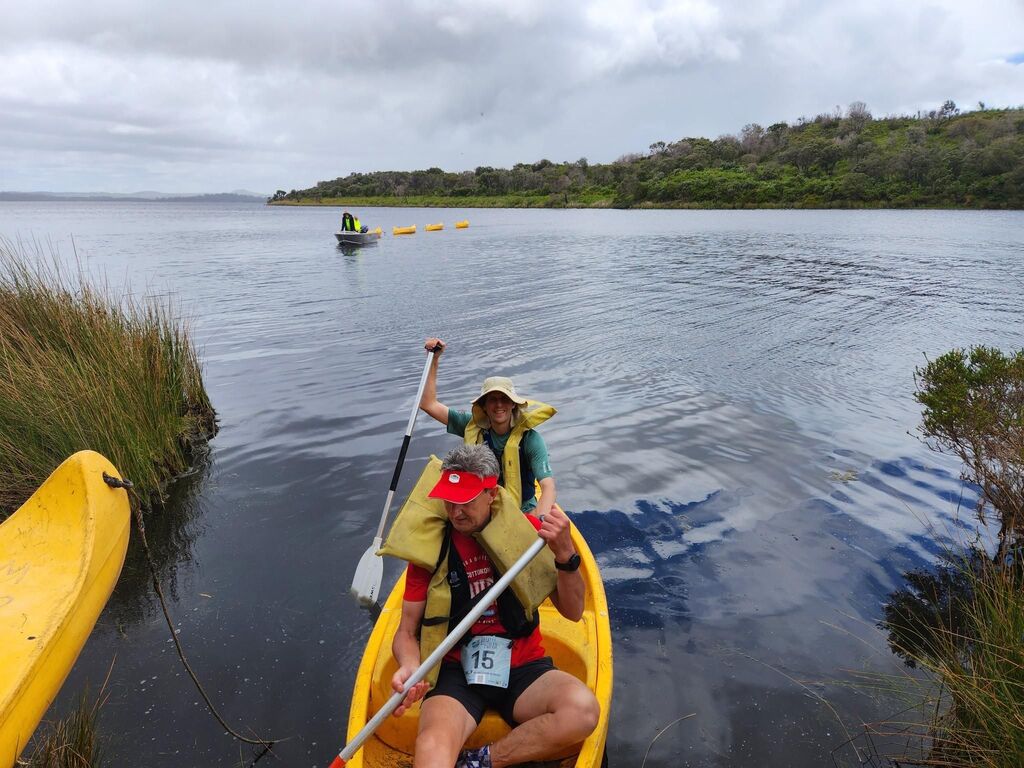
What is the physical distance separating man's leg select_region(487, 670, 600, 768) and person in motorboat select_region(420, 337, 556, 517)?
5.45 ft

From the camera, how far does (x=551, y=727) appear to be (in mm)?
3006

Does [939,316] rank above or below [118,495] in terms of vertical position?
below

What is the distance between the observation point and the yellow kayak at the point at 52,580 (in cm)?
286

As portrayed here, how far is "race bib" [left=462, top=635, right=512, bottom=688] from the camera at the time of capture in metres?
3.20

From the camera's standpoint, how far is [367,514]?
6723 mm

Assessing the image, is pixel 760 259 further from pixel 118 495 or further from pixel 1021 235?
pixel 118 495

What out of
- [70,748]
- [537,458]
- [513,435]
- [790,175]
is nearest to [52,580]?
[70,748]

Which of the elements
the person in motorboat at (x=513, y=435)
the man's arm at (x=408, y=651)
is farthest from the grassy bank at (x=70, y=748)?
the person in motorboat at (x=513, y=435)

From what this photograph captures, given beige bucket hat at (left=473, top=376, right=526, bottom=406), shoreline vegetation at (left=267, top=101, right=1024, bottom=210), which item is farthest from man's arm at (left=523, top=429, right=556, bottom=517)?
shoreline vegetation at (left=267, top=101, right=1024, bottom=210)

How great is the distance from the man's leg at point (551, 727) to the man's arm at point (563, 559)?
37cm

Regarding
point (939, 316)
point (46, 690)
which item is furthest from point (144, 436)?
point (939, 316)

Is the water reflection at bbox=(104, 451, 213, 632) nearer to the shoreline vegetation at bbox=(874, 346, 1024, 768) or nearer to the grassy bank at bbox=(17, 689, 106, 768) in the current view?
the grassy bank at bbox=(17, 689, 106, 768)

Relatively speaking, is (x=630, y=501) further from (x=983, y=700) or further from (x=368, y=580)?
(x=983, y=700)

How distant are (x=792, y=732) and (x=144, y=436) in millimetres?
6465
